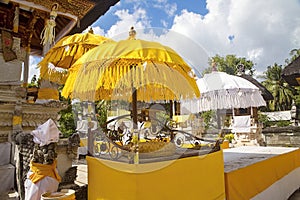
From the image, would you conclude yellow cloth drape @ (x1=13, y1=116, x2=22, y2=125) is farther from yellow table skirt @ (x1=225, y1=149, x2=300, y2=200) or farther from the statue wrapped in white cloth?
yellow table skirt @ (x1=225, y1=149, x2=300, y2=200)

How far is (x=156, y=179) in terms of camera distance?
2383mm

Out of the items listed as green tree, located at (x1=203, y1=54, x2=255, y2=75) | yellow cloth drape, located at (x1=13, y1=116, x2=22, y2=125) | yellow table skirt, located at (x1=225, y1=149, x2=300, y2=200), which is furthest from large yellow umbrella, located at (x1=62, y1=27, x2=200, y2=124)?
green tree, located at (x1=203, y1=54, x2=255, y2=75)

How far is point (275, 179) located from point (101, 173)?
12.7 feet

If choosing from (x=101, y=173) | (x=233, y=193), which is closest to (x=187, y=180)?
(x=101, y=173)

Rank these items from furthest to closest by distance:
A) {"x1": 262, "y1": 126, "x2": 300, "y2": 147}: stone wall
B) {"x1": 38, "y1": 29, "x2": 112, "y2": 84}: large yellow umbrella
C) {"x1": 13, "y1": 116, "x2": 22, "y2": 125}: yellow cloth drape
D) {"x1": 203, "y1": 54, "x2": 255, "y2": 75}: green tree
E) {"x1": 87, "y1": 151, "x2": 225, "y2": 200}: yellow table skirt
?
{"x1": 203, "y1": 54, "x2": 255, "y2": 75}: green tree → {"x1": 262, "y1": 126, "x2": 300, "y2": 147}: stone wall → {"x1": 13, "y1": 116, "x2": 22, "y2": 125}: yellow cloth drape → {"x1": 38, "y1": 29, "x2": 112, "y2": 84}: large yellow umbrella → {"x1": 87, "y1": 151, "x2": 225, "y2": 200}: yellow table skirt

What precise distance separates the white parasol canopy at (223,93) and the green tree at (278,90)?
1989 cm

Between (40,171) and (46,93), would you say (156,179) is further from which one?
(46,93)

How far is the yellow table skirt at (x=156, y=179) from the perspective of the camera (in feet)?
7.52

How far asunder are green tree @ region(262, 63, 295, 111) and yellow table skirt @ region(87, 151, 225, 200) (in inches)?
1053

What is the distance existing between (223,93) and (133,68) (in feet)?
21.1

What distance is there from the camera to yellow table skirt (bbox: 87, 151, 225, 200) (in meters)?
2.29

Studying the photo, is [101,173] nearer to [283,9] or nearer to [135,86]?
[135,86]

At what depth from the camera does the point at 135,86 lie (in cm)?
288

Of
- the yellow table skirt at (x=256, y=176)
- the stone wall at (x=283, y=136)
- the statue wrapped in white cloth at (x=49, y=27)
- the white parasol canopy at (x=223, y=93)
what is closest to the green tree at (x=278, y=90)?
the white parasol canopy at (x=223, y=93)
